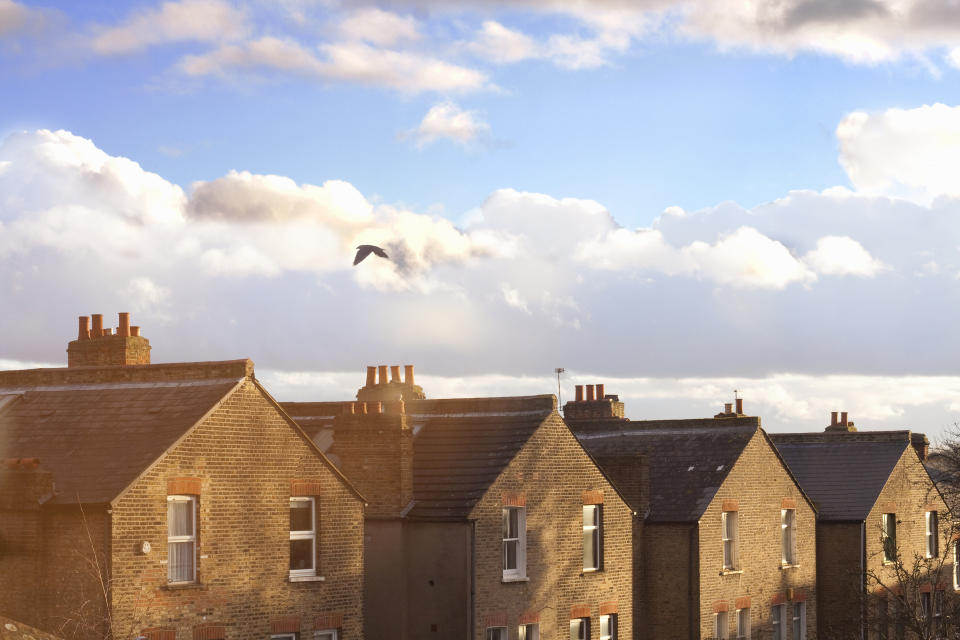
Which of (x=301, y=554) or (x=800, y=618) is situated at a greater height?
(x=301, y=554)

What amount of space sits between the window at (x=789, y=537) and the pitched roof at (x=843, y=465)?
2899 mm

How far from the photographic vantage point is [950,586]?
159 feet

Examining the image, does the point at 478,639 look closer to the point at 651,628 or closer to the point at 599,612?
the point at 599,612

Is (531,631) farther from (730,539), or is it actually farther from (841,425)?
(841,425)

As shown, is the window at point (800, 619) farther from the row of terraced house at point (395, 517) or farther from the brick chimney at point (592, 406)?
the brick chimney at point (592, 406)

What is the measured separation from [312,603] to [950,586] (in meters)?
30.4

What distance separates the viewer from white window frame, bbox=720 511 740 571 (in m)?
38.6

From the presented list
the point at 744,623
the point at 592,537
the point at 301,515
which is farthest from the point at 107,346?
the point at 744,623

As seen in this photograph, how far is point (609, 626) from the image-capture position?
3447 centimetres

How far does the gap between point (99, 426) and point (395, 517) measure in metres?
7.63

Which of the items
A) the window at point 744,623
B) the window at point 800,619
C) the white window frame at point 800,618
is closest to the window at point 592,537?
the window at point 744,623

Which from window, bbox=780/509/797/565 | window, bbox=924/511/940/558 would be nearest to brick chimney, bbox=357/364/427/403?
window, bbox=780/509/797/565

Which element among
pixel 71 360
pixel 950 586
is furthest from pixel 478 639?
pixel 950 586

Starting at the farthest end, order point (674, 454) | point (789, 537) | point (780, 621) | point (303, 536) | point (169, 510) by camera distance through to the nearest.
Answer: point (789, 537) → point (780, 621) → point (674, 454) → point (303, 536) → point (169, 510)
